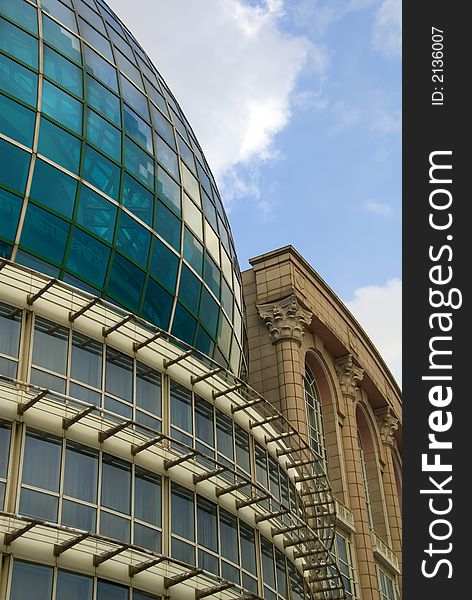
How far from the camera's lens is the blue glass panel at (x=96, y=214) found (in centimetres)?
2245

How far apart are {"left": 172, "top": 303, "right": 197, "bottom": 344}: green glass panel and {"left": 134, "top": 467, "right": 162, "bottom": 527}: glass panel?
5064mm

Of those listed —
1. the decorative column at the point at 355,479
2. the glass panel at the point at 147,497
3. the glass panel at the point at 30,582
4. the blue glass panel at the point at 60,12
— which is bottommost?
the glass panel at the point at 30,582

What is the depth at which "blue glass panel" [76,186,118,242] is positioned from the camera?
73.7 ft

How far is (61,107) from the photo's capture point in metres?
23.2

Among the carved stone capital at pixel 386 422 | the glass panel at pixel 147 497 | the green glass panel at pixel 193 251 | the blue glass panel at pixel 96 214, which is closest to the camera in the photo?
the glass panel at pixel 147 497

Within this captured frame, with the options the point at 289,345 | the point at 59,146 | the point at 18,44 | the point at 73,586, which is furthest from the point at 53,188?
the point at 289,345

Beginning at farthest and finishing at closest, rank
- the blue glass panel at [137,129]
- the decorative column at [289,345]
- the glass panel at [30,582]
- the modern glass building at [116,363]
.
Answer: the decorative column at [289,345], the blue glass panel at [137,129], the modern glass building at [116,363], the glass panel at [30,582]

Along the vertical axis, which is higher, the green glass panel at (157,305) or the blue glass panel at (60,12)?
the blue glass panel at (60,12)

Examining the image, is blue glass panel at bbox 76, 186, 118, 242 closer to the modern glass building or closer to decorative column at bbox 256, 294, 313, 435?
the modern glass building

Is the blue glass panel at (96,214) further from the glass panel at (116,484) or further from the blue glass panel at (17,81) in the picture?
the glass panel at (116,484)

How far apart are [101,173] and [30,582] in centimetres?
1056

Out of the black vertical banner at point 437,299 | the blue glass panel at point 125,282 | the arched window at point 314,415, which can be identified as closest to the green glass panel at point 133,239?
the blue glass panel at point 125,282

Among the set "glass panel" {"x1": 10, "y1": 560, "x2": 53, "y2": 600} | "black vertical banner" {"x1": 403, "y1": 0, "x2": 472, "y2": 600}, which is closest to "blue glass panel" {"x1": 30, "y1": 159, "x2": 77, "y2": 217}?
"glass panel" {"x1": 10, "y1": 560, "x2": 53, "y2": 600}

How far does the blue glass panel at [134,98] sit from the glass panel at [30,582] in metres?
13.8
